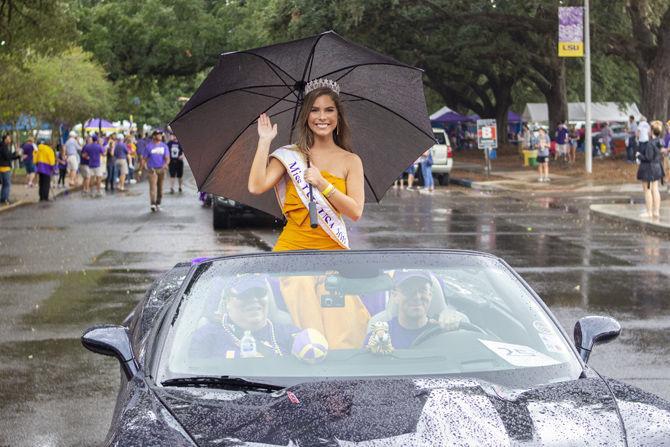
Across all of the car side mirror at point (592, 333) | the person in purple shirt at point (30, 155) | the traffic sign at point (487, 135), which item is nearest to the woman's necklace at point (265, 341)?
the car side mirror at point (592, 333)

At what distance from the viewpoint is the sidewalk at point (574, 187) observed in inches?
873

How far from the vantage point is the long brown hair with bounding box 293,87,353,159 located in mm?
6258

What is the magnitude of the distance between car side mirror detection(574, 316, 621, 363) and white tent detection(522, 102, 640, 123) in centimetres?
6762

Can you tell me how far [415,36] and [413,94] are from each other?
42160 millimetres

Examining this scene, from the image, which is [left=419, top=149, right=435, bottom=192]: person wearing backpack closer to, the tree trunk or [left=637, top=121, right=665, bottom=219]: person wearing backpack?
[left=637, top=121, right=665, bottom=219]: person wearing backpack

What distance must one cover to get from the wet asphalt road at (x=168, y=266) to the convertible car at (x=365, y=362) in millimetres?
2470

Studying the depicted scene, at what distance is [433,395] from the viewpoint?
3832 millimetres

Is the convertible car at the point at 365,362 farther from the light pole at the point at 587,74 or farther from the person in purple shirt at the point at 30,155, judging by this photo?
the person in purple shirt at the point at 30,155

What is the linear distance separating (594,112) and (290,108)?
7038 cm

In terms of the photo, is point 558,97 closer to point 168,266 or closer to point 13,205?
point 13,205

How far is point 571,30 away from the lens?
35781 millimetres

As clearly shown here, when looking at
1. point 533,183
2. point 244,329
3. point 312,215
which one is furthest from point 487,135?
point 244,329

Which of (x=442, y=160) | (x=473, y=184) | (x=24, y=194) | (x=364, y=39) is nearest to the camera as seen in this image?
(x=24, y=194)

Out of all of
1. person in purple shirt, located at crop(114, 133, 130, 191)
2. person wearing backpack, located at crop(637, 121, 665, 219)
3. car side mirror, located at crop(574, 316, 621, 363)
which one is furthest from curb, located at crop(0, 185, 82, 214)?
car side mirror, located at crop(574, 316, 621, 363)
